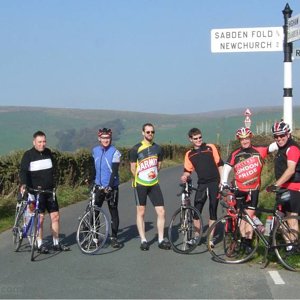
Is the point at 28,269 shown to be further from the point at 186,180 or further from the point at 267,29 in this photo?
the point at 267,29

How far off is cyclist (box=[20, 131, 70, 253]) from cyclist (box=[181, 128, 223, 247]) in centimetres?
210

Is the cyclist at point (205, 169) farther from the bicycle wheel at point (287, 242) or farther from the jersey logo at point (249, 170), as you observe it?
the bicycle wheel at point (287, 242)

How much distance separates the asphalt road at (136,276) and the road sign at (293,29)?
408cm

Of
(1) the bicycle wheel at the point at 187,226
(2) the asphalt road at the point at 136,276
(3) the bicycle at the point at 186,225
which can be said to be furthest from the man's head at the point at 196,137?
(2) the asphalt road at the point at 136,276

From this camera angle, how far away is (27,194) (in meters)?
8.02

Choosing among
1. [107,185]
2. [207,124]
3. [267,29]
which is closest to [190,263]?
[107,185]

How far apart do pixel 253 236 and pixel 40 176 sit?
3320mm

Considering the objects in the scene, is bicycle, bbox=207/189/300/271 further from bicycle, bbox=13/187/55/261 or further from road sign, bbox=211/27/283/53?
road sign, bbox=211/27/283/53

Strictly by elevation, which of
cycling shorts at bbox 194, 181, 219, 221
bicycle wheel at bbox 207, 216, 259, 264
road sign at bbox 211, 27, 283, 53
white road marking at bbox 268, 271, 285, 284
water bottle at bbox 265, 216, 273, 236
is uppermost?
road sign at bbox 211, 27, 283, 53

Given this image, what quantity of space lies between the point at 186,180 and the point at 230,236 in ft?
4.21

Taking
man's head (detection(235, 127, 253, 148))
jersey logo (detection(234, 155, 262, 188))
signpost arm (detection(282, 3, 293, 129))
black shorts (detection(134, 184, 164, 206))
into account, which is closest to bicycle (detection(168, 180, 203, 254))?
black shorts (detection(134, 184, 164, 206))

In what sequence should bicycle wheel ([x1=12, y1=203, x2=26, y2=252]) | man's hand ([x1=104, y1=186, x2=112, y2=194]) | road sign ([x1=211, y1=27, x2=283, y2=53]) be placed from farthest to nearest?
road sign ([x1=211, y1=27, x2=283, y2=53]) < man's hand ([x1=104, y1=186, x2=112, y2=194]) < bicycle wheel ([x1=12, y1=203, x2=26, y2=252])

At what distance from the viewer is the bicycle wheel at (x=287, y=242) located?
22.1ft

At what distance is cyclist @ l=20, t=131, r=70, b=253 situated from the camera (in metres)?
7.92
